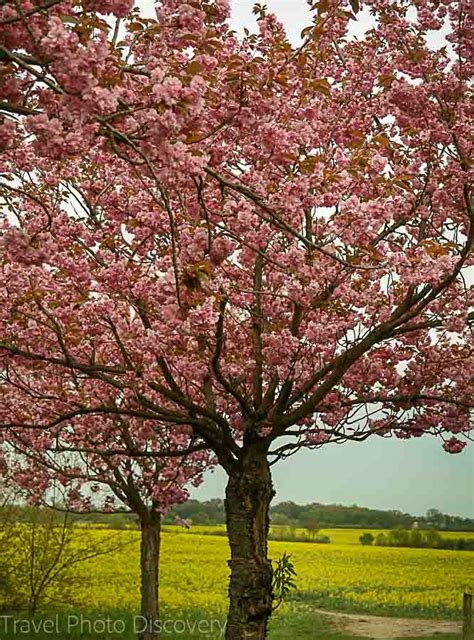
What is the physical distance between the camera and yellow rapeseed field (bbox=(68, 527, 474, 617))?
10.7 m

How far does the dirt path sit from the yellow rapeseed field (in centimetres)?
16

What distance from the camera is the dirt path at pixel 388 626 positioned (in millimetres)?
10109

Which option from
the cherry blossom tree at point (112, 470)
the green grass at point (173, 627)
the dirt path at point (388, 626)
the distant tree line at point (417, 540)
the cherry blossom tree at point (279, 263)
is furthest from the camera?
the distant tree line at point (417, 540)

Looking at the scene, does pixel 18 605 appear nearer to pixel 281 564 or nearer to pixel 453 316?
pixel 281 564

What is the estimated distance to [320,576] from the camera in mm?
A: 11078

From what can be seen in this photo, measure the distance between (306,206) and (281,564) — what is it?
123 inches

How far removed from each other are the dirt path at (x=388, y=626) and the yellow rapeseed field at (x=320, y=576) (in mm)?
162

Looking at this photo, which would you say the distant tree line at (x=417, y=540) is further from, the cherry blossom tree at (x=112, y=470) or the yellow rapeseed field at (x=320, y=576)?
the cherry blossom tree at (x=112, y=470)

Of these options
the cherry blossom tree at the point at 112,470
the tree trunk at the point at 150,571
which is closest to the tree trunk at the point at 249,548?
the cherry blossom tree at the point at 112,470

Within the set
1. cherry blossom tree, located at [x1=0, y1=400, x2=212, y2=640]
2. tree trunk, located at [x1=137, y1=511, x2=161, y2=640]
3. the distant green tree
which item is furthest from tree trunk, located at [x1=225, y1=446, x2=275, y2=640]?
the distant green tree

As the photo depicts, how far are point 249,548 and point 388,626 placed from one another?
5388 mm

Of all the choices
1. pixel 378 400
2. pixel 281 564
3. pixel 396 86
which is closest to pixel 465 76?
pixel 396 86

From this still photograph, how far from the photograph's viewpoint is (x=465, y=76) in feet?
17.2

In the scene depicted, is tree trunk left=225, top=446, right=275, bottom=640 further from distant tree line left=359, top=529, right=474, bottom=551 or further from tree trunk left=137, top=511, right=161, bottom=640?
distant tree line left=359, top=529, right=474, bottom=551
